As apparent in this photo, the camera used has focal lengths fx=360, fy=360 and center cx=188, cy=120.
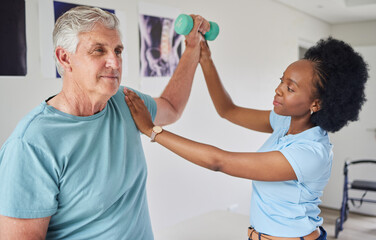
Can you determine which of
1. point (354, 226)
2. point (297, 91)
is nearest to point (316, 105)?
Result: point (297, 91)

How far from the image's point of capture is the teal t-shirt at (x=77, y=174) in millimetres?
981

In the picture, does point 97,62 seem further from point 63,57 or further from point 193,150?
point 193,150

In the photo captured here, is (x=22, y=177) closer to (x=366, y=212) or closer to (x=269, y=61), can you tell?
(x=269, y=61)

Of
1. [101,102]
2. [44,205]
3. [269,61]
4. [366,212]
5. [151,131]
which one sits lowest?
[366,212]

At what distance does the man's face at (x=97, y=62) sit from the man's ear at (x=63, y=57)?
14 mm

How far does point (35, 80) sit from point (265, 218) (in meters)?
1.48

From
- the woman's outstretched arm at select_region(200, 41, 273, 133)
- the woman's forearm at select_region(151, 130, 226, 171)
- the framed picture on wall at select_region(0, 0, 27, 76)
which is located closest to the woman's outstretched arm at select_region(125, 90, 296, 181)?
the woman's forearm at select_region(151, 130, 226, 171)

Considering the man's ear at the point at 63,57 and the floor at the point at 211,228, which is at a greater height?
the man's ear at the point at 63,57

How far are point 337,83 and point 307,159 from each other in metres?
0.32

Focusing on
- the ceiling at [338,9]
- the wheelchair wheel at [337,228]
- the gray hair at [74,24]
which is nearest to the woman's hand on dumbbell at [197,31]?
the gray hair at [74,24]

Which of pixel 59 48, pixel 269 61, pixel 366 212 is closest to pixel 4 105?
pixel 59 48

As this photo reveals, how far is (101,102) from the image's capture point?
121 centimetres

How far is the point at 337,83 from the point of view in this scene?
1392 millimetres

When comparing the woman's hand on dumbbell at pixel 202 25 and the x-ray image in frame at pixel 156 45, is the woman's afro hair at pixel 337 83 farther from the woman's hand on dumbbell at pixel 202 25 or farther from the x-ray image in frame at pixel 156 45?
the x-ray image in frame at pixel 156 45
